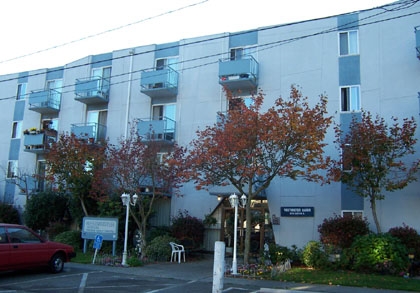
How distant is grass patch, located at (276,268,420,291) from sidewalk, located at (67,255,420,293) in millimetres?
456

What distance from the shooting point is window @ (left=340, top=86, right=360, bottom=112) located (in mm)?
19391

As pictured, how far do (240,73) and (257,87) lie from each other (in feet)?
4.08

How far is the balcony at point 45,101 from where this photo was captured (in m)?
26.7

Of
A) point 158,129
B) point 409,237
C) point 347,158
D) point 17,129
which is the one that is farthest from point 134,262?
point 17,129

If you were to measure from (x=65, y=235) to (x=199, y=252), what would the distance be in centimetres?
671

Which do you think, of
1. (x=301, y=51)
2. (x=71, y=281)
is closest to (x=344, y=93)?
(x=301, y=51)

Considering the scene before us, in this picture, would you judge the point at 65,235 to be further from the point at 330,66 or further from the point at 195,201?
the point at 330,66

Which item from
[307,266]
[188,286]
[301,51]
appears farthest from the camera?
[301,51]

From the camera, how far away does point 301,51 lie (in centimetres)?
2083

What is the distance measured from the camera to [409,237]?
1611 cm

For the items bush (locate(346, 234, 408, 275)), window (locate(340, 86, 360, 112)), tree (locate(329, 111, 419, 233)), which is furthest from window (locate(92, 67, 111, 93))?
bush (locate(346, 234, 408, 275))

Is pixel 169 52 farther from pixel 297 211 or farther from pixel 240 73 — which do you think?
pixel 297 211

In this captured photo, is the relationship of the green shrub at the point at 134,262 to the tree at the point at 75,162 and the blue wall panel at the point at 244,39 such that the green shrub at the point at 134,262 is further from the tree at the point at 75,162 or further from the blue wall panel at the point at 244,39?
the blue wall panel at the point at 244,39

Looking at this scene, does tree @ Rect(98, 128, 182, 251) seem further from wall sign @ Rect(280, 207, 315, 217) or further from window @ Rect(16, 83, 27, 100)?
window @ Rect(16, 83, 27, 100)
